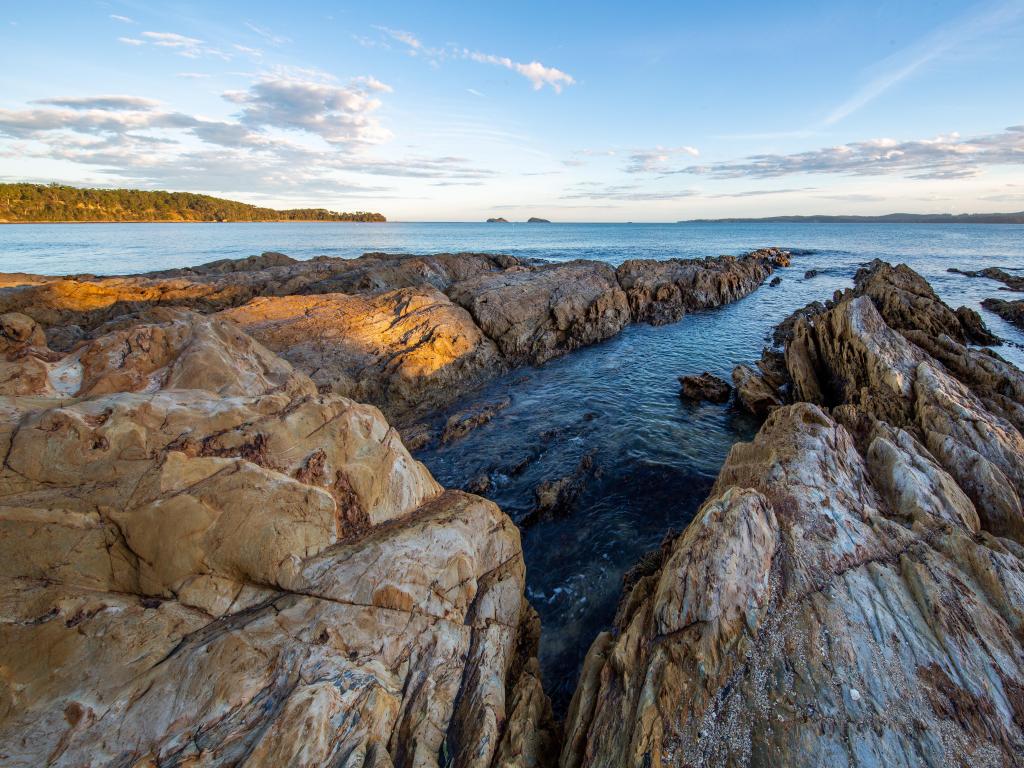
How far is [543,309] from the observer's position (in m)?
32.1

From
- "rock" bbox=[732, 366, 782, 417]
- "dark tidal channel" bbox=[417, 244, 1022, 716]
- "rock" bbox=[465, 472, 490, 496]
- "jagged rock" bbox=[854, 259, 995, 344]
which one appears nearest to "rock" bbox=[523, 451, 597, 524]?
"dark tidal channel" bbox=[417, 244, 1022, 716]

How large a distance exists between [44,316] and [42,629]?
28.9 meters

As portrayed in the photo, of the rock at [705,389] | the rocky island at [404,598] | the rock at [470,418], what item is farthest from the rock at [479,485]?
the rock at [705,389]

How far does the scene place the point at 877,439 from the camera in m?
10.8

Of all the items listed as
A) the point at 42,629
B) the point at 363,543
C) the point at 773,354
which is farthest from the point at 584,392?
the point at 42,629

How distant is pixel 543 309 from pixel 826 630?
1078 inches

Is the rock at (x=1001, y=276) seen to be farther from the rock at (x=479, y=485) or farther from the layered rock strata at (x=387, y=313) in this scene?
the rock at (x=479, y=485)

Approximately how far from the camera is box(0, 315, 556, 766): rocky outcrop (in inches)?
204

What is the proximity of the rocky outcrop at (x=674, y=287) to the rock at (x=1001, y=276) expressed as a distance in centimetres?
2661

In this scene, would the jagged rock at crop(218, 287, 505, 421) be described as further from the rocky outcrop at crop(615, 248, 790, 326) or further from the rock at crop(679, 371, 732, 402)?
the rocky outcrop at crop(615, 248, 790, 326)

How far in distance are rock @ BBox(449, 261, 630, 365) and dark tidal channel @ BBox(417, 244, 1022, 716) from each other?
1.80 metres

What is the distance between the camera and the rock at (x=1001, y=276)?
49834 mm

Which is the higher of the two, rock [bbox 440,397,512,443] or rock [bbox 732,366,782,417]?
rock [bbox 732,366,782,417]

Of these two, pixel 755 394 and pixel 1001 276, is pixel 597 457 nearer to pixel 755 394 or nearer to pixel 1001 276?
pixel 755 394
